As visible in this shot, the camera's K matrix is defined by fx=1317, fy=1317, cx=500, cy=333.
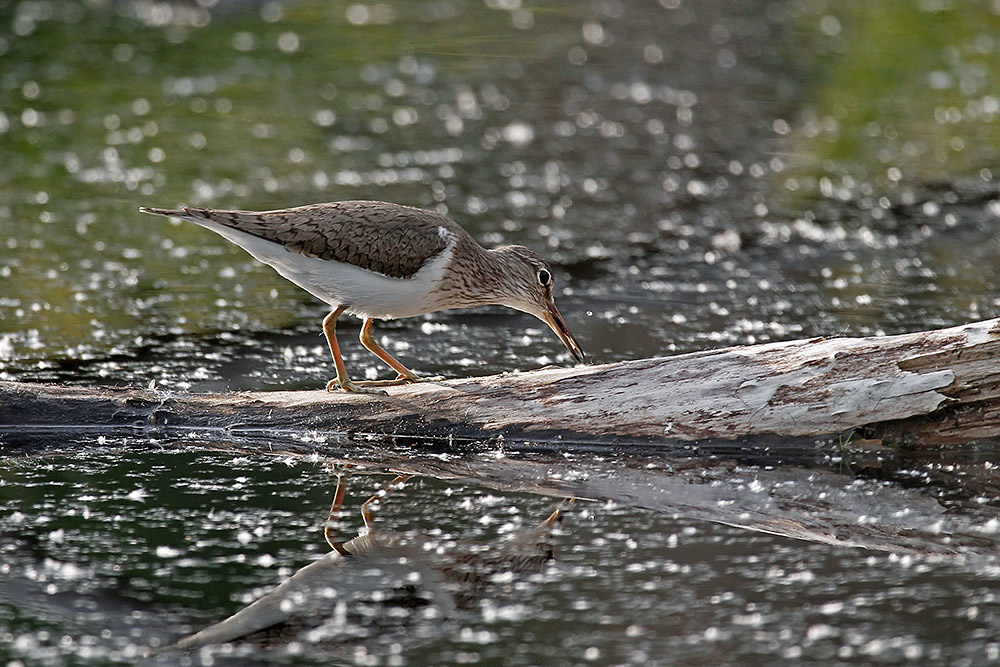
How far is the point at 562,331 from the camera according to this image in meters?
8.04

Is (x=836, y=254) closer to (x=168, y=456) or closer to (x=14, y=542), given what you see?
(x=168, y=456)

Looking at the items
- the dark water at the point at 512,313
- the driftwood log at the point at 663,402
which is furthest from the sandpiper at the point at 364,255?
the dark water at the point at 512,313

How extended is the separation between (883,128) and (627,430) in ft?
30.7

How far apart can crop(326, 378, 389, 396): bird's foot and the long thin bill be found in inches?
48.8

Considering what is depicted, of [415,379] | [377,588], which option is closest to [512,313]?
[415,379]

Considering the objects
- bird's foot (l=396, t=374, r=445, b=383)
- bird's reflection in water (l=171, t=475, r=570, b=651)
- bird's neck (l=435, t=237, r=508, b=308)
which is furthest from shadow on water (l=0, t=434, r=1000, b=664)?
bird's neck (l=435, t=237, r=508, b=308)

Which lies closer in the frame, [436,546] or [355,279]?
[436,546]

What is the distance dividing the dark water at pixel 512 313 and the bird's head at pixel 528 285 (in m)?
0.52

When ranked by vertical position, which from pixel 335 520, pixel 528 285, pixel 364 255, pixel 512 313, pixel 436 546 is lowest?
pixel 512 313

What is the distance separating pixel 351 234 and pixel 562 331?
1476mm

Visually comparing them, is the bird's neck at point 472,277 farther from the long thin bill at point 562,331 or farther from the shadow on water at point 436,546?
the shadow on water at point 436,546

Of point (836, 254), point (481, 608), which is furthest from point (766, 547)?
point (836, 254)

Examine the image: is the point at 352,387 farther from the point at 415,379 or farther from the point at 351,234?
the point at 351,234

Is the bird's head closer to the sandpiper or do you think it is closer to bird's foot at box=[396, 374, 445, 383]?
the sandpiper
